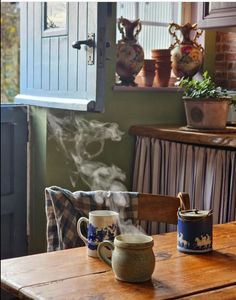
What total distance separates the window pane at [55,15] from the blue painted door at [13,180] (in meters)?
0.46

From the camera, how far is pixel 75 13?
262cm

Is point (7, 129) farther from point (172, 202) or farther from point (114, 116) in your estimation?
point (172, 202)

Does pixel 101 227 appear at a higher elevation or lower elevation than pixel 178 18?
lower

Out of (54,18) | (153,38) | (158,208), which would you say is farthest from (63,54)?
(158,208)

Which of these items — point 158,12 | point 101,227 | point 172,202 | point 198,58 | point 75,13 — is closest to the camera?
point 101,227

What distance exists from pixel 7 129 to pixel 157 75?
905 mm

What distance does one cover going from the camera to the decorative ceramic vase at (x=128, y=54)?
121 inches

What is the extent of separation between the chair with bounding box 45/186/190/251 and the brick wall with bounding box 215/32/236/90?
1416 mm

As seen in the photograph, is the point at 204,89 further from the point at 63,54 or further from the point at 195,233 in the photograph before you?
the point at 195,233

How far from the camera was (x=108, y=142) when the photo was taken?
3.08 meters

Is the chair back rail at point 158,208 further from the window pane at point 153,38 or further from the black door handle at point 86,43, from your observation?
the window pane at point 153,38

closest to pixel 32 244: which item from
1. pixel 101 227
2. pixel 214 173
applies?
pixel 214 173

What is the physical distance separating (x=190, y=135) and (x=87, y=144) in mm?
524

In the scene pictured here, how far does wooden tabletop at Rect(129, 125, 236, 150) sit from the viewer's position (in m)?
2.67
